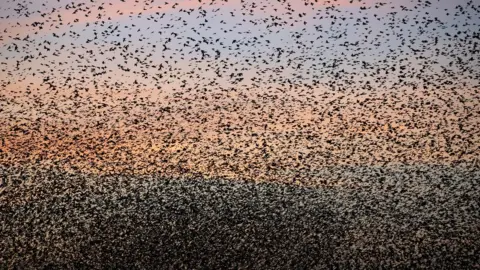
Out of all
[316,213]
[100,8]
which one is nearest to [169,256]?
[316,213]

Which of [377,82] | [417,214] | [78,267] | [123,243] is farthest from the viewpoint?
[377,82]

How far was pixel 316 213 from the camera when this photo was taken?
40.3ft

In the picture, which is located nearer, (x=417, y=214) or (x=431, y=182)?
(x=417, y=214)

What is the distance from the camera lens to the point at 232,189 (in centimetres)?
1349

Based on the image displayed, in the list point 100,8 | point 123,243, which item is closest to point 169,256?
point 123,243

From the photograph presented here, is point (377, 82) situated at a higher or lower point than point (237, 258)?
higher

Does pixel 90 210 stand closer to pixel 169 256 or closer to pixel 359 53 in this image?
pixel 169 256

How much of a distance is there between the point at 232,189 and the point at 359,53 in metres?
4.84

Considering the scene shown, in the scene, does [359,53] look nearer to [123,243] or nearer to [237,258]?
[237,258]

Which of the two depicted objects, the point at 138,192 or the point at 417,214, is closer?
the point at 417,214

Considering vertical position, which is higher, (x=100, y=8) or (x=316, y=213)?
(x=100, y=8)

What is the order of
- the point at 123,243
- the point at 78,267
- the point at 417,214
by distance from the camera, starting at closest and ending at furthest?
the point at 78,267 → the point at 123,243 → the point at 417,214

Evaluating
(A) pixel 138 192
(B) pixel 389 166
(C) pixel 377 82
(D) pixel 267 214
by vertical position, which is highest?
(C) pixel 377 82

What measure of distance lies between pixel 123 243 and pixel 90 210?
198cm
